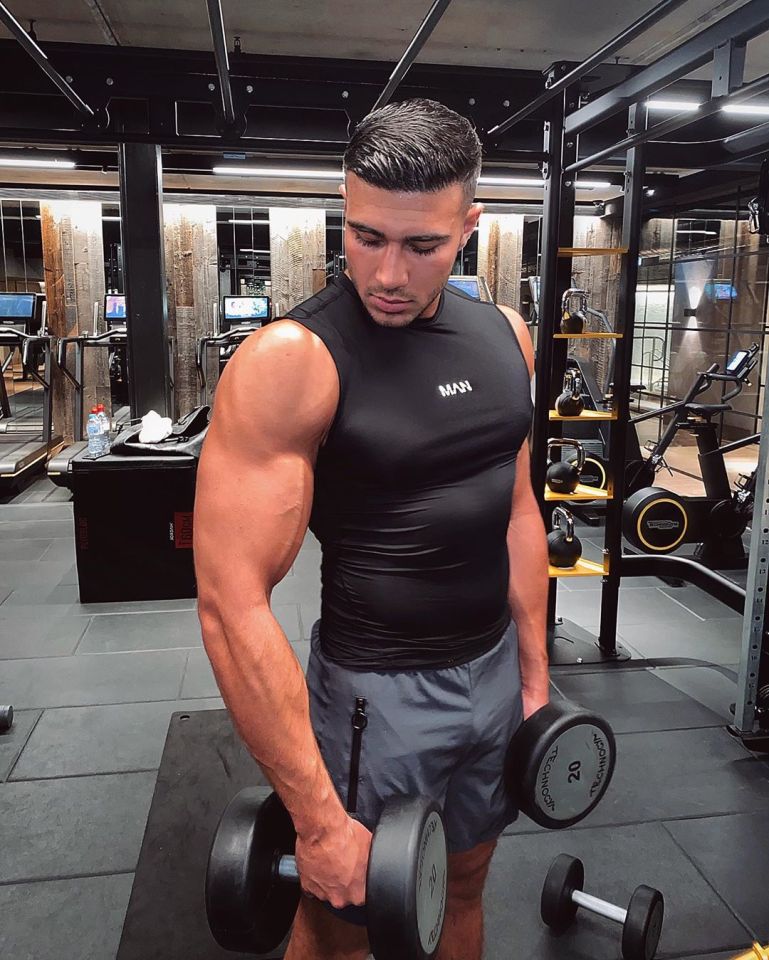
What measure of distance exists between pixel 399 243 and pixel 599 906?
5.21ft

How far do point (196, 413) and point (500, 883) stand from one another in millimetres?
3200

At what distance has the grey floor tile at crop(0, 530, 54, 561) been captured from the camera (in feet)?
15.5

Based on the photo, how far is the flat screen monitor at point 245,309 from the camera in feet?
24.2

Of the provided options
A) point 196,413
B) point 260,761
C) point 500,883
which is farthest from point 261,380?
point 196,413

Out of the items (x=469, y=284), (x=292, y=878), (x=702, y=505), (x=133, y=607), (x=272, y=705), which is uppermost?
(x=469, y=284)

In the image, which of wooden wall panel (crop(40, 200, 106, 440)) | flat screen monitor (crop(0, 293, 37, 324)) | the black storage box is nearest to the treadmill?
flat screen monitor (crop(0, 293, 37, 324))

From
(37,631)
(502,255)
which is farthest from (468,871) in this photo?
(502,255)

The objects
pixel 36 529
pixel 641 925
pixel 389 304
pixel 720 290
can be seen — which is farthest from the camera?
pixel 720 290

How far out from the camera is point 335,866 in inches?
38.4

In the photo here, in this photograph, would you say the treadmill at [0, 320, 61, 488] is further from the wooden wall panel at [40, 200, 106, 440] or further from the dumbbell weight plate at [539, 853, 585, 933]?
the dumbbell weight plate at [539, 853, 585, 933]

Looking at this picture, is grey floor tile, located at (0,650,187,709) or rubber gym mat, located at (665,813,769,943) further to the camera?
grey floor tile, located at (0,650,187,709)

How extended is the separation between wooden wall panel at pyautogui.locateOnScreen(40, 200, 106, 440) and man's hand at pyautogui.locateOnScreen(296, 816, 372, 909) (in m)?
7.42

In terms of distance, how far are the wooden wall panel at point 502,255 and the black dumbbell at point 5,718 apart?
262 inches

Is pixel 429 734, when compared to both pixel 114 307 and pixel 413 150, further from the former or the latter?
pixel 114 307
